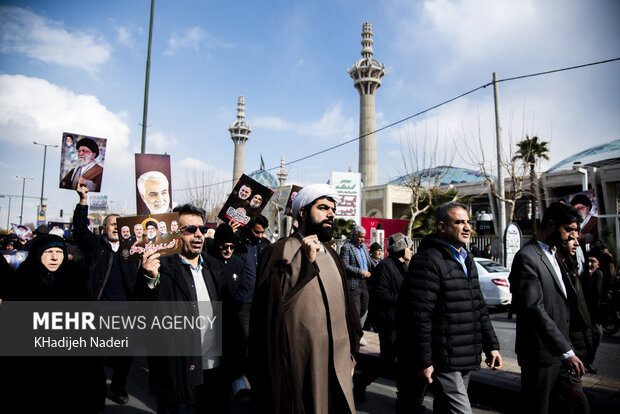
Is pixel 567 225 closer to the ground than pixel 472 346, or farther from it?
farther from it

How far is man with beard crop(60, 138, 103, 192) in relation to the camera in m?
6.00

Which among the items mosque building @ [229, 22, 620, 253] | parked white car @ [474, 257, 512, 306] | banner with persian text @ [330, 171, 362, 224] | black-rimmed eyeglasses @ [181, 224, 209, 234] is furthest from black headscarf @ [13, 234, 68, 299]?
banner with persian text @ [330, 171, 362, 224]

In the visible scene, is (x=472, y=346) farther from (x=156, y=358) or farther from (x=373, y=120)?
(x=373, y=120)

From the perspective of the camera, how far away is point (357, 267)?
7.04 m

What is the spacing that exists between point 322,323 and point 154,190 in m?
3.90

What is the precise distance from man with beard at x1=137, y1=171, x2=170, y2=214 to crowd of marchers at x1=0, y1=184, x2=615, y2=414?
1824 mm

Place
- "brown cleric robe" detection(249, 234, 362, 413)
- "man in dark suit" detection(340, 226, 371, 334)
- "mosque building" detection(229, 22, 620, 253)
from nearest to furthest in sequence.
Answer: "brown cleric robe" detection(249, 234, 362, 413)
"man in dark suit" detection(340, 226, 371, 334)
"mosque building" detection(229, 22, 620, 253)

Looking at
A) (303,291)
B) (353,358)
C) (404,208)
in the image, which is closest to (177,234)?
(303,291)

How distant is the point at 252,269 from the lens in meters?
5.27

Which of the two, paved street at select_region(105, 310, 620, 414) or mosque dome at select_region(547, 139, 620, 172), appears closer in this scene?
paved street at select_region(105, 310, 620, 414)

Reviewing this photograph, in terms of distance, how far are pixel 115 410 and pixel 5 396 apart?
1.41m

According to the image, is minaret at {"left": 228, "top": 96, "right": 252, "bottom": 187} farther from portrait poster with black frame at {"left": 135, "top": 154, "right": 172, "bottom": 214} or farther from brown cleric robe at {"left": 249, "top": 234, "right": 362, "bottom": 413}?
brown cleric robe at {"left": 249, "top": 234, "right": 362, "bottom": 413}

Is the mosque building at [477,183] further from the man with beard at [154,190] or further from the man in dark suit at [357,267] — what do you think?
the man with beard at [154,190]

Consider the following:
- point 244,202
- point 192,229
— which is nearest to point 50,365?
point 192,229
